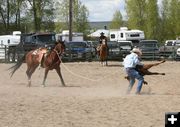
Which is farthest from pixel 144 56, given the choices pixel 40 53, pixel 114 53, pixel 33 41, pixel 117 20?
pixel 117 20

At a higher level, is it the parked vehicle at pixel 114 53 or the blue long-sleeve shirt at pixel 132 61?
the blue long-sleeve shirt at pixel 132 61

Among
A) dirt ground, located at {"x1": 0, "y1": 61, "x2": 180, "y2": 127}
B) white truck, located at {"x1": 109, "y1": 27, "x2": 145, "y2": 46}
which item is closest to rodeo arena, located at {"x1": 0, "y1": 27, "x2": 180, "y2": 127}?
dirt ground, located at {"x1": 0, "y1": 61, "x2": 180, "y2": 127}

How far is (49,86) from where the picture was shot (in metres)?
16.2

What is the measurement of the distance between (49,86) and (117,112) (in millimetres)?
6562

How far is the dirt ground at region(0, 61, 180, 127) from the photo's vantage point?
8.88 metres

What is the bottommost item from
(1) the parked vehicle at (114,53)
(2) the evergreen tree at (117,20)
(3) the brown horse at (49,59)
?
(1) the parked vehicle at (114,53)

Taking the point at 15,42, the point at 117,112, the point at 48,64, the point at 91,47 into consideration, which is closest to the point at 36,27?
the point at 15,42

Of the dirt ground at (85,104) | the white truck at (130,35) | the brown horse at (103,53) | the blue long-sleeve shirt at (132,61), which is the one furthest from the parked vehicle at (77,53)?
the blue long-sleeve shirt at (132,61)

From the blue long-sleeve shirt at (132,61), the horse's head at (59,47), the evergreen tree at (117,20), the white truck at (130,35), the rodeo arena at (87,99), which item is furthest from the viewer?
the evergreen tree at (117,20)

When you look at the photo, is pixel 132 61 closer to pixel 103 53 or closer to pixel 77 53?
pixel 103 53

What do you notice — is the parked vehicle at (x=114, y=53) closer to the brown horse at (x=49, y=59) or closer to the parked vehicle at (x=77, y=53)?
the parked vehicle at (x=77, y=53)

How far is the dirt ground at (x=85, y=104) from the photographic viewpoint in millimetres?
8875

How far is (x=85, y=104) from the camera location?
37.2 ft

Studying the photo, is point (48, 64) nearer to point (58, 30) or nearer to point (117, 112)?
point (117, 112)
